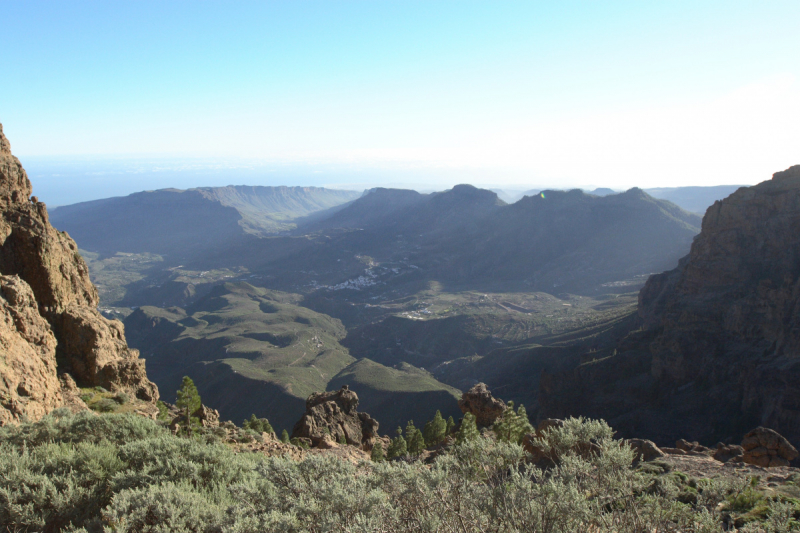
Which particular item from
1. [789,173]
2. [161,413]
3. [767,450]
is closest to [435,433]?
[161,413]

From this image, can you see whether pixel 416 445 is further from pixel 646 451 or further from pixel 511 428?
pixel 646 451

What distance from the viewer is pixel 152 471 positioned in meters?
14.8

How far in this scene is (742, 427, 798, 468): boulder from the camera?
1064 inches

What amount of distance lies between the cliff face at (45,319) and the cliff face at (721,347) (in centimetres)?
6295

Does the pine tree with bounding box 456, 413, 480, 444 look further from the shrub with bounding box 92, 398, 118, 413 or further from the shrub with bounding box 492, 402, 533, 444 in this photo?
the shrub with bounding box 92, 398, 118, 413

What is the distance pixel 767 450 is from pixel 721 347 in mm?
49138

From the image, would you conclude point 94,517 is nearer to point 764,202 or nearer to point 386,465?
point 386,465

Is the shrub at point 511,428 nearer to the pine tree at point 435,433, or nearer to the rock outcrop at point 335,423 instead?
the pine tree at point 435,433

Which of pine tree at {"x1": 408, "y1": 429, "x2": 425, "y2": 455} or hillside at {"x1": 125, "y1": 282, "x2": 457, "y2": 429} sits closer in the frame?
pine tree at {"x1": 408, "y1": 429, "x2": 425, "y2": 455}

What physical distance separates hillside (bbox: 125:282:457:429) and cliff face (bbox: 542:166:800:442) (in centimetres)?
3354

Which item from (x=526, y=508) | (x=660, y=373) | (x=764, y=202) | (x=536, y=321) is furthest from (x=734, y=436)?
(x=536, y=321)

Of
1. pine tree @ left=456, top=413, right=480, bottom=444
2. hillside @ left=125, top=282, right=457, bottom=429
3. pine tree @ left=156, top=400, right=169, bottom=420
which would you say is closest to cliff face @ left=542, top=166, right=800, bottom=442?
pine tree @ left=456, top=413, right=480, bottom=444

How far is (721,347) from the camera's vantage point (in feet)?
224

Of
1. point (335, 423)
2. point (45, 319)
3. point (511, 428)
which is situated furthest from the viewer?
point (335, 423)
